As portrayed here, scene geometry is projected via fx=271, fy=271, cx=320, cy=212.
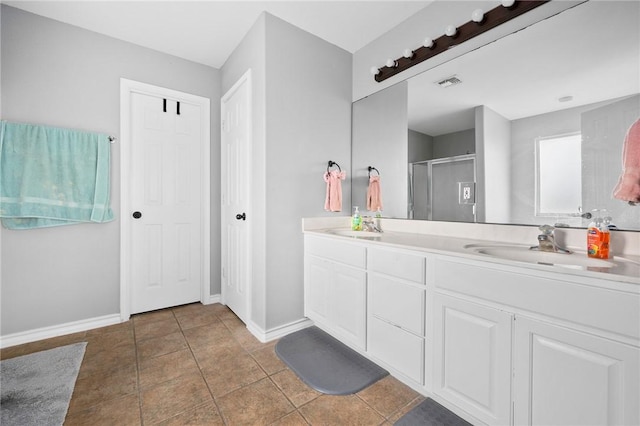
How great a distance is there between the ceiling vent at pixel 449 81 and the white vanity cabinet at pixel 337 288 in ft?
4.00

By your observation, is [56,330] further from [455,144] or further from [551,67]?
[551,67]

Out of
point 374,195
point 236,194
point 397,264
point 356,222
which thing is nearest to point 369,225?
point 356,222

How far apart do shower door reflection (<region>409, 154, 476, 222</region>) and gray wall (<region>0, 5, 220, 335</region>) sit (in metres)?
2.45

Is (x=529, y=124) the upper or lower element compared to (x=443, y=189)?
upper

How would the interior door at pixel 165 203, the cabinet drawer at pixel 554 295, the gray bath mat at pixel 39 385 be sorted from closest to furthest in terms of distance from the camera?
the cabinet drawer at pixel 554 295 → the gray bath mat at pixel 39 385 → the interior door at pixel 165 203

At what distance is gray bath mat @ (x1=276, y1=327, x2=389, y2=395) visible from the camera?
5.01 feet

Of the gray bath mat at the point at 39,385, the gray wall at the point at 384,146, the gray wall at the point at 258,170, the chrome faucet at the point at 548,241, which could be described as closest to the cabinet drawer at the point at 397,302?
the chrome faucet at the point at 548,241

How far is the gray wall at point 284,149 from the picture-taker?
6.59 ft

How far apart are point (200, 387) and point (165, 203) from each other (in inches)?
66.7

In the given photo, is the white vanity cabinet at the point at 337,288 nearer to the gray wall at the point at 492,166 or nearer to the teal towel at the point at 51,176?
the gray wall at the point at 492,166

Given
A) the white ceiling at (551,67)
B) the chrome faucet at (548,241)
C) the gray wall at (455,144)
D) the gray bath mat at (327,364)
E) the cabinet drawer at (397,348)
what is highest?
the white ceiling at (551,67)

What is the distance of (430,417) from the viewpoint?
4.24ft

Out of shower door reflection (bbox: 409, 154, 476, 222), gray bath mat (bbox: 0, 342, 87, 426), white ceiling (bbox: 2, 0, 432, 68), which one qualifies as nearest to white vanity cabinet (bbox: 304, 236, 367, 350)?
shower door reflection (bbox: 409, 154, 476, 222)

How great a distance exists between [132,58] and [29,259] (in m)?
1.81
